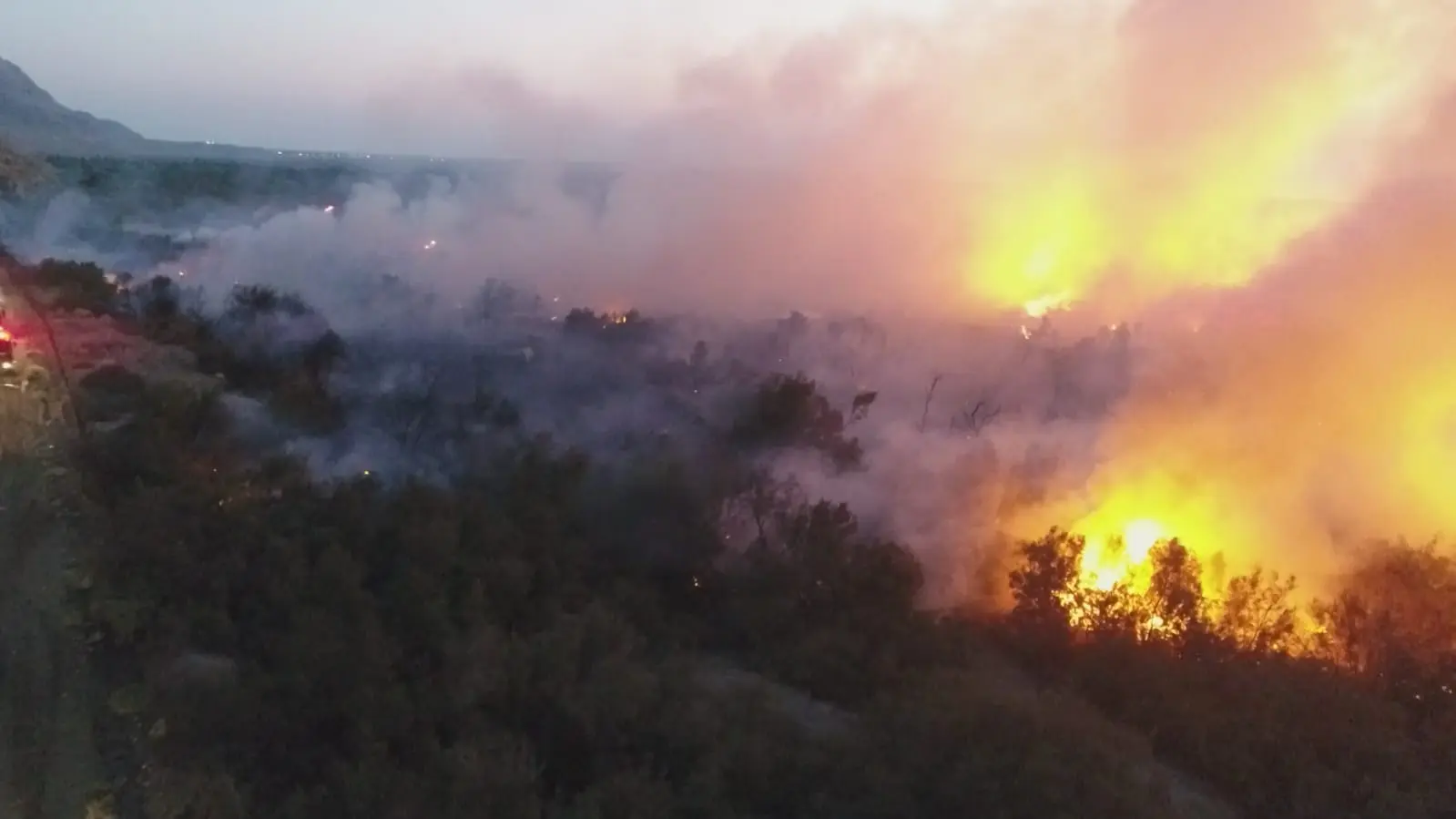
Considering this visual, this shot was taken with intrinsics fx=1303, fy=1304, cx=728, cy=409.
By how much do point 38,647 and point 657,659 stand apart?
15.5 ft

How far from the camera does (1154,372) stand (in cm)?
1997

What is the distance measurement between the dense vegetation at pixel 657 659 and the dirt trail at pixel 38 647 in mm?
234

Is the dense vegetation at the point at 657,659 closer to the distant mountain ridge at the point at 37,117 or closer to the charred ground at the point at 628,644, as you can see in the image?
the charred ground at the point at 628,644

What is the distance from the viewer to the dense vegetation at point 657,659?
816cm

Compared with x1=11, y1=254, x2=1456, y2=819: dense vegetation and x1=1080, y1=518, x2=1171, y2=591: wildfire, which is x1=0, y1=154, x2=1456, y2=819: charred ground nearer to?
x1=11, y1=254, x2=1456, y2=819: dense vegetation

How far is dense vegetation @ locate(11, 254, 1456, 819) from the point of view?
816cm

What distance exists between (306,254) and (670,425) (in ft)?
46.8

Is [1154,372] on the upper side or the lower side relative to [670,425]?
upper

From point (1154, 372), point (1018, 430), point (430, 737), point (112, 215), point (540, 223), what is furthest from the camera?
point (112, 215)

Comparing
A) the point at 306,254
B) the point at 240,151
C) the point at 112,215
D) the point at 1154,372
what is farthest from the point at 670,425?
the point at 240,151

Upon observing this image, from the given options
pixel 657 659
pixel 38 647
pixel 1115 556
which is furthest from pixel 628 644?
pixel 1115 556

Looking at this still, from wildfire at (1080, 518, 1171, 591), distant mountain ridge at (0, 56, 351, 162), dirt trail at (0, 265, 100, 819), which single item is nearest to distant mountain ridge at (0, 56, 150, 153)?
distant mountain ridge at (0, 56, 351, 162)

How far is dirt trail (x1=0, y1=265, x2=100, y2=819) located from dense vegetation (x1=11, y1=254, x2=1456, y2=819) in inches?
9.2

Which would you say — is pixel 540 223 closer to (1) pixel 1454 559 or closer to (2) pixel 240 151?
(1) pixel 1454 559
